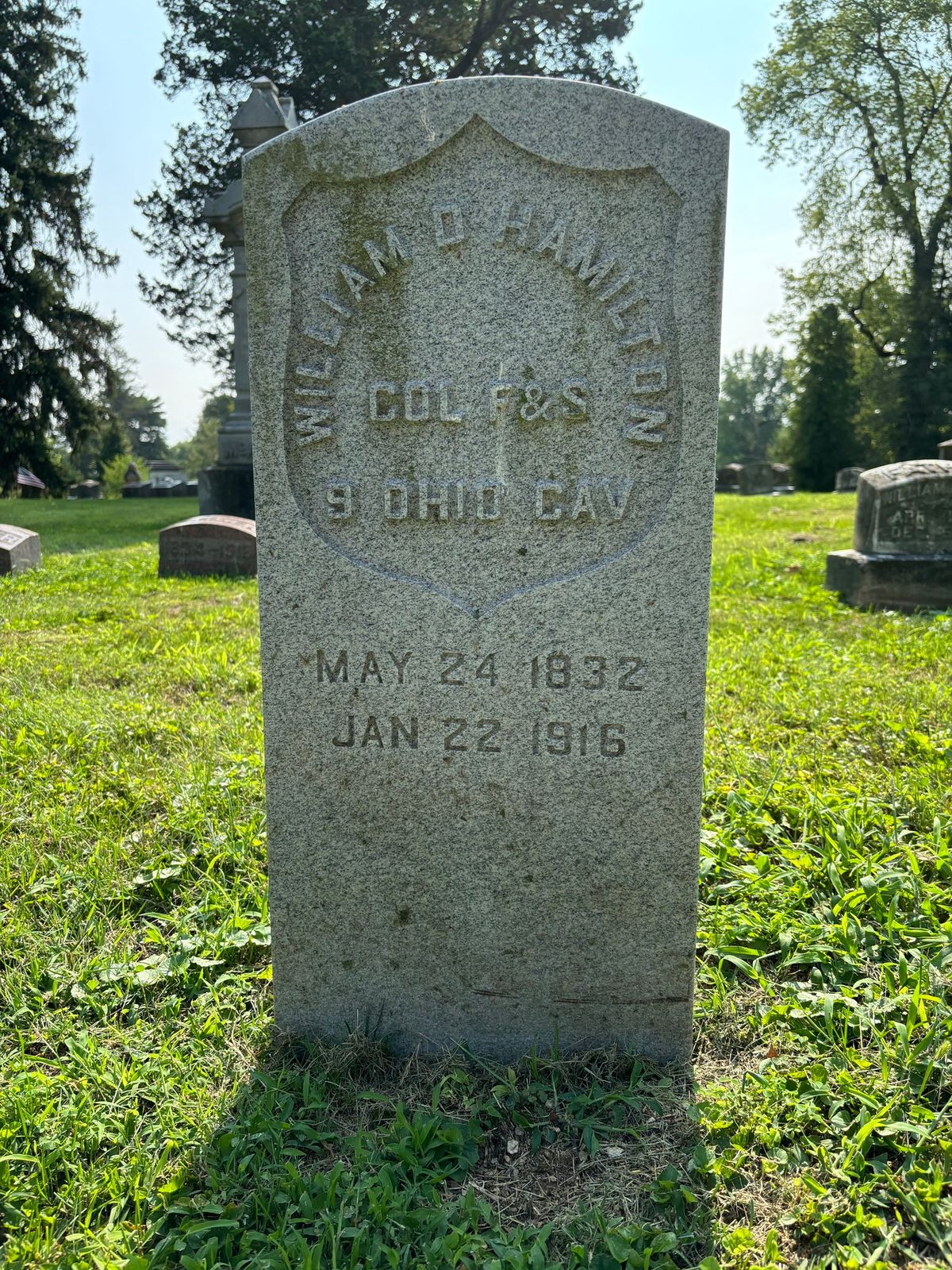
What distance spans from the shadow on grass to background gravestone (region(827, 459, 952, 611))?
5.51 m

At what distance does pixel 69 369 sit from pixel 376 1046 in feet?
78.1

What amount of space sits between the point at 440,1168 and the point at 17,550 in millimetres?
8071

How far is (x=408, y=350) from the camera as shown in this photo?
6.77 ft

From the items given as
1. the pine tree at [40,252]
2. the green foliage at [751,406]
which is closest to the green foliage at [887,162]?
the pine tree at [40,252]

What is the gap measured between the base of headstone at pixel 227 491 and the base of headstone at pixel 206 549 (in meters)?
3.46

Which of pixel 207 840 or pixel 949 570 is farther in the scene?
pixel 949 570

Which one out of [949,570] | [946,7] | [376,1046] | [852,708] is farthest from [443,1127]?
[946,7]

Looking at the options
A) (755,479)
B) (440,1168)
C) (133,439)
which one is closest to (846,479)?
(755,479)

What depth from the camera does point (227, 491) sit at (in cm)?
1188

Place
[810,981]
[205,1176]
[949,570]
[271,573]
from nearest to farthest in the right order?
[205,1176], [271,573], [810,981], [949,570]

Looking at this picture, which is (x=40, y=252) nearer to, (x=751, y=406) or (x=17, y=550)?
(x=17, y=550)

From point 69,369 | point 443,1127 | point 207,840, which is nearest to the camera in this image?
point 443,1127

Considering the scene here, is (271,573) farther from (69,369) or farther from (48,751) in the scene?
(69,369)

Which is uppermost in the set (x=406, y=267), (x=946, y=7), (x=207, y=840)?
(x=946, y=7)
